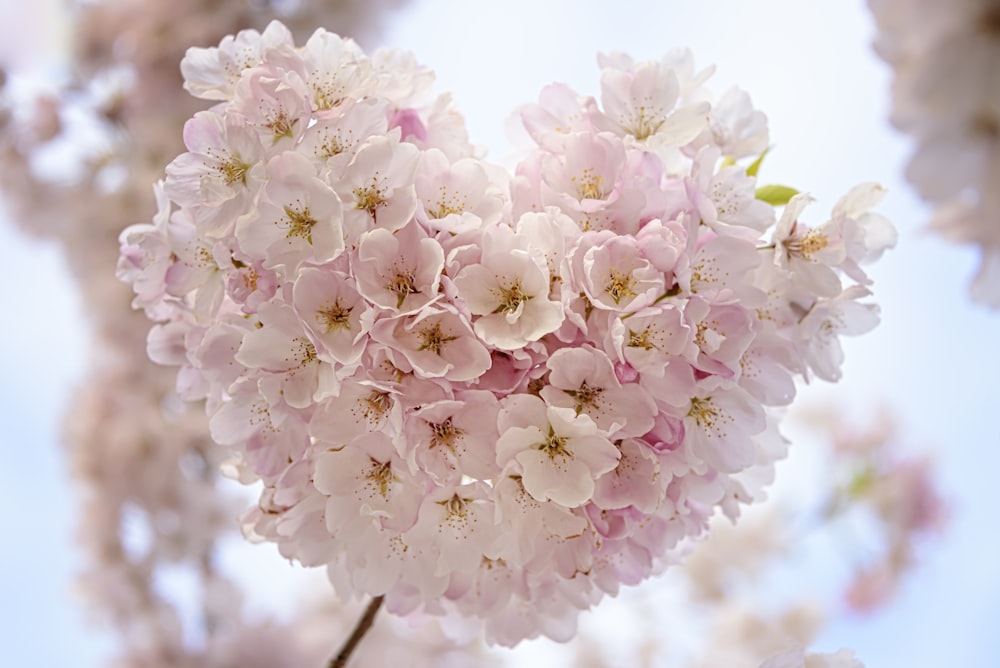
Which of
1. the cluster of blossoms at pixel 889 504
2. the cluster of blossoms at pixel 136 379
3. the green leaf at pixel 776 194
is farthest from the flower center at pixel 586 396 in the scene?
the cluster of blossoms at pixel 889 504

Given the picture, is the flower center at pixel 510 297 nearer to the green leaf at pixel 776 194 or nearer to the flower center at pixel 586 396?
the flower center at pixel 586 396

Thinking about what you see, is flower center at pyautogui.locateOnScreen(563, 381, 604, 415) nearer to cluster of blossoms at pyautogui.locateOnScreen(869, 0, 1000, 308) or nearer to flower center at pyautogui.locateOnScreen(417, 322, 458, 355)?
flower center at pyautogui.locateOnScreen(417, 322, 458, 355)

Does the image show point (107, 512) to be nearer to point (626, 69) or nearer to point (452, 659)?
point (452, 659)

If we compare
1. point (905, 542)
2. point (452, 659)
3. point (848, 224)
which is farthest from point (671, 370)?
point (905, 542)

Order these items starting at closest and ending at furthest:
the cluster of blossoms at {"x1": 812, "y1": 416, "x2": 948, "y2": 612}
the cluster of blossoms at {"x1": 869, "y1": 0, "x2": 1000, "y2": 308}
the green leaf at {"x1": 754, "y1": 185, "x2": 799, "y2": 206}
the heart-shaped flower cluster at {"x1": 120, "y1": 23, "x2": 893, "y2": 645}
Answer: the cluster of blossoms at {"x1": 869, "y1": 0, "x2": 1000, "y2": 308} < the heart-shaped flower cluster at {"x1": 120, "y1": 23, "x2": 893, "y2": 645} < the green leaf at {"x1": 754, "y1": 185, "x2": 799, "y2": 206} < the cluster of blossoms at {"x1": 812, "y1": 416, "x2": 948, "y2": 612}

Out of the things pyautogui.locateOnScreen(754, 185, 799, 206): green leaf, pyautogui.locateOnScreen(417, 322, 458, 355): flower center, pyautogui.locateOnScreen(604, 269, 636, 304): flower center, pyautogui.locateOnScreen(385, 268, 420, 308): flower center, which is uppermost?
pyautogui.locateOnScreen(754, 185, 799, 206): green leaf

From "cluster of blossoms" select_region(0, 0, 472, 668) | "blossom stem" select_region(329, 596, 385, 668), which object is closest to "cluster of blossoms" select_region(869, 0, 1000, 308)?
A: "blossom stem" select_region(329, 596, 385, 668)

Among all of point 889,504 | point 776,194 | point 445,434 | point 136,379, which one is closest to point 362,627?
point 445,434
